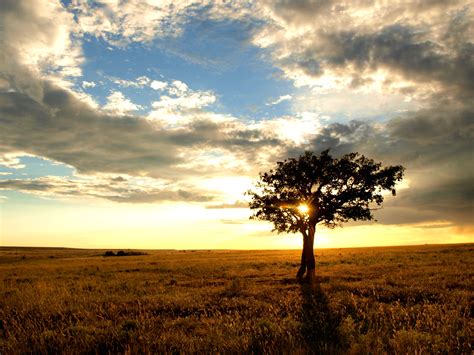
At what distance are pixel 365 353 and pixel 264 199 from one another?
24.5 m

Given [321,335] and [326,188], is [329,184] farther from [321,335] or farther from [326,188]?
[321,335]

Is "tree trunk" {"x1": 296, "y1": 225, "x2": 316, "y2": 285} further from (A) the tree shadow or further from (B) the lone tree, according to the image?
(A) the tree shadow

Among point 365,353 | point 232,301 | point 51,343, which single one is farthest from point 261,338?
point 232,301

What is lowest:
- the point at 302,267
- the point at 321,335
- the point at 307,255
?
the point at 302,267

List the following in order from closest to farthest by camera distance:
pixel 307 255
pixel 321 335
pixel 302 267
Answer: pixel 321 335 → pixel 307 255 → pixel 302 267

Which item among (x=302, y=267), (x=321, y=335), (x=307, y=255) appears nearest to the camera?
(x=321, y=335)

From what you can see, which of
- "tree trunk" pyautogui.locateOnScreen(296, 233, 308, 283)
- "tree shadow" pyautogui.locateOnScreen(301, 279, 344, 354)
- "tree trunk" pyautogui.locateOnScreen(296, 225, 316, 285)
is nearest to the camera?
"tree shadow" pyautogui.locateOnScreen(301, 279, 344, 354)

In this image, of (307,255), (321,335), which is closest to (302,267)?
(307,255)

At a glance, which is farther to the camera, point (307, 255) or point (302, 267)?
point (302, 267)

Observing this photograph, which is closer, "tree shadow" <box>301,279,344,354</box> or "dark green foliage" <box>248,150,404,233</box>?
"tree shadow" <box>301,279,344,354</box>

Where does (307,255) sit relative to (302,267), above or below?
above

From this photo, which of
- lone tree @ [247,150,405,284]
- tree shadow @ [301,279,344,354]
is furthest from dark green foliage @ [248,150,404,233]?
tree shadow @ [301,279,344,354]

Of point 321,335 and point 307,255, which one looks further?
point 307,255

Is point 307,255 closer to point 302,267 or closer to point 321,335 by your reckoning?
point 302,267
